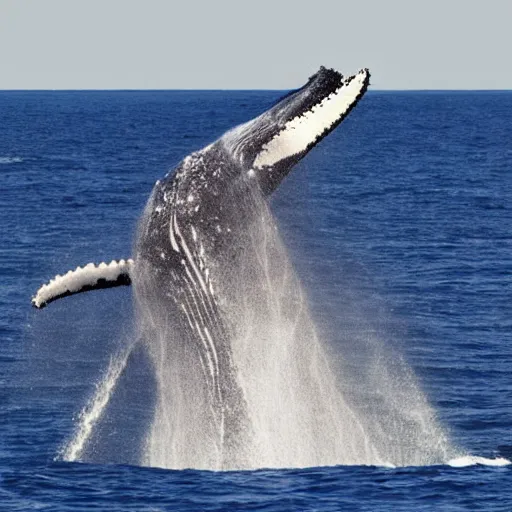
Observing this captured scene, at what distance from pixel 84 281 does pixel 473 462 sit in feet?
18.4

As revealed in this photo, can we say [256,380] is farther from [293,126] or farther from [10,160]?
[10,160]

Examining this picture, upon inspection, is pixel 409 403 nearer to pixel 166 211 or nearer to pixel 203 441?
pixel 203 441

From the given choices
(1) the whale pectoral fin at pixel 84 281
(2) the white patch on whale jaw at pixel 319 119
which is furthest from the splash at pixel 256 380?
(2) the white patch on whale jaw at pixel 319 119

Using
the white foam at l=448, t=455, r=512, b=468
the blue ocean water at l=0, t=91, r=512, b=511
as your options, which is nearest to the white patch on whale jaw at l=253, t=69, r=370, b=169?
the blue ocean water at l=0, t=91, r=512, b=511

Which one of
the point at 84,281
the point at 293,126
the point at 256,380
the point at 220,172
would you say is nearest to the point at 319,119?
the point at 293,126

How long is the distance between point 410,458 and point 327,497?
3717 mm

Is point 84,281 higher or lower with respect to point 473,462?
higher

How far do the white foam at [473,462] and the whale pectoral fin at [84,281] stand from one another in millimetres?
5004

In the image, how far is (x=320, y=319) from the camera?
30250 millimetres

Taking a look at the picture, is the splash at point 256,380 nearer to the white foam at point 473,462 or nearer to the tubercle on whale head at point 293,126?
the tubercle on whale head at point 293,126

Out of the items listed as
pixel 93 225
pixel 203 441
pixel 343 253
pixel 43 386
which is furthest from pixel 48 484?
pixel 93 225

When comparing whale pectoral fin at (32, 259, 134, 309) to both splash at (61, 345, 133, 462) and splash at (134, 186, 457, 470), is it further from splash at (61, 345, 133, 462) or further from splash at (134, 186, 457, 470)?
splash at (61, 345, 133, 462)

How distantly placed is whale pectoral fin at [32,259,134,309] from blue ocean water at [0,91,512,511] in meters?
1.65

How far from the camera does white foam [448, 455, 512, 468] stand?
1686cm
